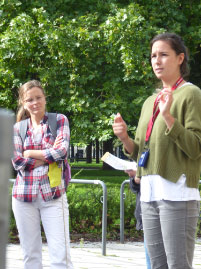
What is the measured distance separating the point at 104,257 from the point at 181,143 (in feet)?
15.4

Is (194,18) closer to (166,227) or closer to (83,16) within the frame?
(83,16)

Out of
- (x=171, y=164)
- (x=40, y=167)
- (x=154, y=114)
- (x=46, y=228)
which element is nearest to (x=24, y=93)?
(x=40, y=167)

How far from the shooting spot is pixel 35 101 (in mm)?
4480

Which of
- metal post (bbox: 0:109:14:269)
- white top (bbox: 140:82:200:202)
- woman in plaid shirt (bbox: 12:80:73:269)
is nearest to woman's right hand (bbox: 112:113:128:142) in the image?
white top (bbox: 140:82:200:202)

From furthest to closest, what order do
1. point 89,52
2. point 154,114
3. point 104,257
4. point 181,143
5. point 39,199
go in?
1. point 89,52
2. point 104,257
3. point 39,199
4. point 154,114
5. point 181,143

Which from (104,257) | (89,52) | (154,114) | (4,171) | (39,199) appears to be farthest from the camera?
(89,52)

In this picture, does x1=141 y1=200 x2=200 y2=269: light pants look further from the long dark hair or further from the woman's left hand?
the woman's left hand

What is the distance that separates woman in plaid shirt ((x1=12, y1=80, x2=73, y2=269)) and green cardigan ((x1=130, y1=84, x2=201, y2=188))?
1.55 m

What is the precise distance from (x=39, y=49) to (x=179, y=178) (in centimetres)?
1459

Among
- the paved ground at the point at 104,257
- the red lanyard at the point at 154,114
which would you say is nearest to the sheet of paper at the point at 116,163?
the red lanyard at the point at 154,114

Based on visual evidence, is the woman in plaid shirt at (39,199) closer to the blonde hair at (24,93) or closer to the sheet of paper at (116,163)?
the blonde hair at (24,93)

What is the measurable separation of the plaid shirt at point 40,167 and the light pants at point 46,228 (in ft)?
0.20

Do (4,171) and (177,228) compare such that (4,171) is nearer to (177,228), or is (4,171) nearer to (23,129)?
(177,228)

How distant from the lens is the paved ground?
6442 mm
